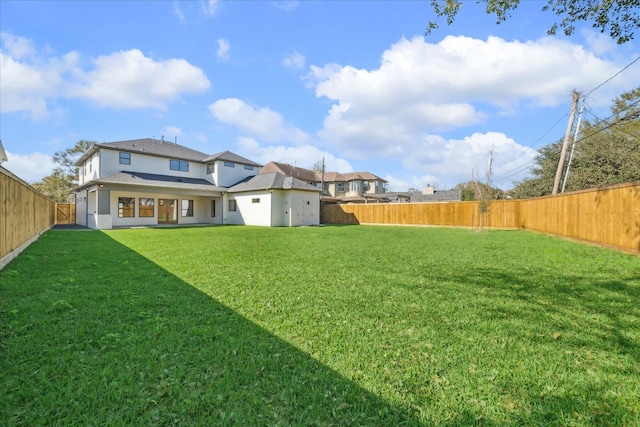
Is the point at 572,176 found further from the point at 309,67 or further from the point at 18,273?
the point at 18,273

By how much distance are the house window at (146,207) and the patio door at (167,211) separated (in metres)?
0.54

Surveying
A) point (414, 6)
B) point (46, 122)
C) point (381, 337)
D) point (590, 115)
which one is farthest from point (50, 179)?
point (590, 115)


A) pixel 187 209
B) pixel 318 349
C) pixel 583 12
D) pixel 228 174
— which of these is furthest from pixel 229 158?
pixel 318 349

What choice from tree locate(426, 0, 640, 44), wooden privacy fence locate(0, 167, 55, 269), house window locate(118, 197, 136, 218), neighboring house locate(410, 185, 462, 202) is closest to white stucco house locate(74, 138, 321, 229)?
house window locate(118, 197, 136, 218)

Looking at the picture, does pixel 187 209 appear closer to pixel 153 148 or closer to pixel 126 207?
pixel 126 207

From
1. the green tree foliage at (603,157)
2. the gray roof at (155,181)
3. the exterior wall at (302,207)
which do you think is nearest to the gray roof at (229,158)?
the gray roof at (155,181)

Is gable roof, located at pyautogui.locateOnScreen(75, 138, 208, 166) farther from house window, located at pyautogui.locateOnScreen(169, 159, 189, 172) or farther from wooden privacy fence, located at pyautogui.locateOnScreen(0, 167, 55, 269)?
wooden privacy fence, located at pyautogui.locateOnScreen(0, 167, 55, 269)

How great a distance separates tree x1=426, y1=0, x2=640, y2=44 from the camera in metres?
5.80

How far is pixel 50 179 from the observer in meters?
33.4

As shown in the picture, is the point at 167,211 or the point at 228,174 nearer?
the point at 167,211

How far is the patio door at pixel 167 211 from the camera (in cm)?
2203

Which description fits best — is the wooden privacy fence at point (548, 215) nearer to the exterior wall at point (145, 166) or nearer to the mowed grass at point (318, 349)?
the mowed grass at point (318, 349)

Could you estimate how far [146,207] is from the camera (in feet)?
70.0

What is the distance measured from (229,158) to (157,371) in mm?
24424
